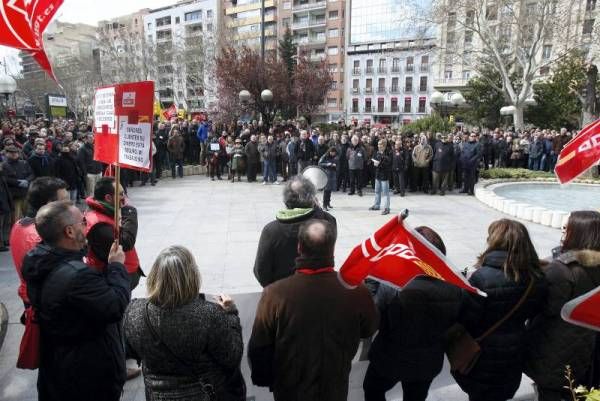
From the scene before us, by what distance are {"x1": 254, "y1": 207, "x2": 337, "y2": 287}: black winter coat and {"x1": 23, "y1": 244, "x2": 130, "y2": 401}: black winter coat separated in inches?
45.0

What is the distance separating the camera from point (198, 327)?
217 cm

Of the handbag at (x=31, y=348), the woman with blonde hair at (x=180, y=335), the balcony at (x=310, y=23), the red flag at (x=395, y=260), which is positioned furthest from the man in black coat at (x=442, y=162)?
the balcony at (x=310, y=23)

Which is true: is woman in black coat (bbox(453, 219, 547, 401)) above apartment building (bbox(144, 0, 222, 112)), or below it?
below

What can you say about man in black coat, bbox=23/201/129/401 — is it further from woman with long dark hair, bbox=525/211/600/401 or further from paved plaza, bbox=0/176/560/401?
woman with long dark hair, bbox=525/211/600/401

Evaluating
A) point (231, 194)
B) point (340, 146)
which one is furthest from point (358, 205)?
point (231, 194)

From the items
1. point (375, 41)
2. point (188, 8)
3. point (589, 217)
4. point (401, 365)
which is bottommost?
point (401, 365)

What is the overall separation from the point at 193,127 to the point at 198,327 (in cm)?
1647

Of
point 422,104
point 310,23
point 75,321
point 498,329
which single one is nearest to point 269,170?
point 498,329

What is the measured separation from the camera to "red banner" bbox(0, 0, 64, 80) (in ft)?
11.8

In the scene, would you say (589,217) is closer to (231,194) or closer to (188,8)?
(231,194)

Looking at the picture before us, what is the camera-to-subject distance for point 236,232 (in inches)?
355

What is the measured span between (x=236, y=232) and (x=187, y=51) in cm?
3945

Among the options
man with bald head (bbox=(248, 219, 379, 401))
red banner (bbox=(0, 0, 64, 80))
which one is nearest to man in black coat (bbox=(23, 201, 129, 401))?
man with bald head (bbox=(248, 219, 379, 401))

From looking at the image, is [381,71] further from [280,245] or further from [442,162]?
[280,245]
